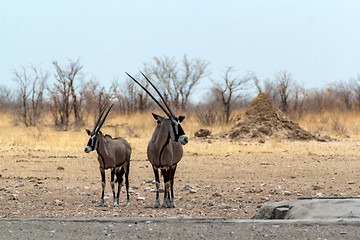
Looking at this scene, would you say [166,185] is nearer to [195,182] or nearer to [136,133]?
[195,182]

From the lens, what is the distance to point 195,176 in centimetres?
1262

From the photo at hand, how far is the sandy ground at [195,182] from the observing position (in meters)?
7.82

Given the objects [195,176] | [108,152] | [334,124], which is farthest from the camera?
[334,124]

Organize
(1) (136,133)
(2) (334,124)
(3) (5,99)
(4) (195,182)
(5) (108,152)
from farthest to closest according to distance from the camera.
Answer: (3) (5,99)
(2) (334,124)
(1) (136,133)
(4) (195,182)
(5) (108,152)

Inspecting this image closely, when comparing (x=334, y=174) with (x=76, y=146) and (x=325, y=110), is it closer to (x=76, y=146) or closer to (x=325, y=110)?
(x=76, y=146)

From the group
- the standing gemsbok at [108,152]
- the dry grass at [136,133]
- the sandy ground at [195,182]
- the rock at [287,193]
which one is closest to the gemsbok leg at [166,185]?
the sandy ground at [195,182]

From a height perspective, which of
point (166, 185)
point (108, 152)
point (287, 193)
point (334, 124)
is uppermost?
point (334, 124)

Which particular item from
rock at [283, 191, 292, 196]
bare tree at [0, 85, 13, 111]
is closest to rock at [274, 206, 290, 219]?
rock at [283, 191, 292, 196]

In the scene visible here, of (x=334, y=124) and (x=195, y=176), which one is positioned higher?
(x=334, y=124)

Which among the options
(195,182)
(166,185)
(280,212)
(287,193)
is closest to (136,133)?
(195,182)

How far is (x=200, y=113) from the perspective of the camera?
91.4 ft

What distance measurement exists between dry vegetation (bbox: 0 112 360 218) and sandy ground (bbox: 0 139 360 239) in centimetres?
1

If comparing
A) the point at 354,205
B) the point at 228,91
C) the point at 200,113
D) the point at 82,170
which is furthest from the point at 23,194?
the point at 228,91

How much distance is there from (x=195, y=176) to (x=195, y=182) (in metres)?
0.88
